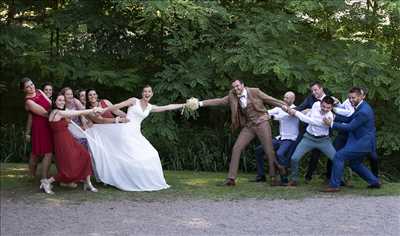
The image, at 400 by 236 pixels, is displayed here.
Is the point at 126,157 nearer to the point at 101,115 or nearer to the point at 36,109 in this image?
the point at 101,115

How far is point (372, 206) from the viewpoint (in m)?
8.44

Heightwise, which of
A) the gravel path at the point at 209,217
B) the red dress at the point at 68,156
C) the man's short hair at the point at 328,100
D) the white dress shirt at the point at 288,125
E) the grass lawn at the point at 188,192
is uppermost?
the man's short hair at the point at 328,100

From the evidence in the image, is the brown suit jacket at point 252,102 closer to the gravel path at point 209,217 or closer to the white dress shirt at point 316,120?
the white dress shirt at point 316,120

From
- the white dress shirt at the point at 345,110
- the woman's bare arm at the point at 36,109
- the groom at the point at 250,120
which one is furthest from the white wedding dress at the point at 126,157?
the white dress shirt at the point at 345,110

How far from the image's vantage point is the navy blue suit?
927cm

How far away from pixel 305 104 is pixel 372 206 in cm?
252

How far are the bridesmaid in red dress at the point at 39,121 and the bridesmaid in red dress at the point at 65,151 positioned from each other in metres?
0.22

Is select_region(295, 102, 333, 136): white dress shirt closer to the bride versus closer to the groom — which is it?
the groom

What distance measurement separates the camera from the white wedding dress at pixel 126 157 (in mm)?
9930

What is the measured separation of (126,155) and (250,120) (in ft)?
7.23

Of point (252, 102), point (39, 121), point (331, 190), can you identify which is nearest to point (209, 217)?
point (331, 190)

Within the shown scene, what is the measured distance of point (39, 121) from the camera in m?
9.82

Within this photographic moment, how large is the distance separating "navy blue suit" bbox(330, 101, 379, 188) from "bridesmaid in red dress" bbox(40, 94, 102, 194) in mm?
3875

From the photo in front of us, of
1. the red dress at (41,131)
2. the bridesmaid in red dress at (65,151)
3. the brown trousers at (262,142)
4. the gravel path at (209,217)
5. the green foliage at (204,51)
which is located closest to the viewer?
the gravel path at (209,217)
